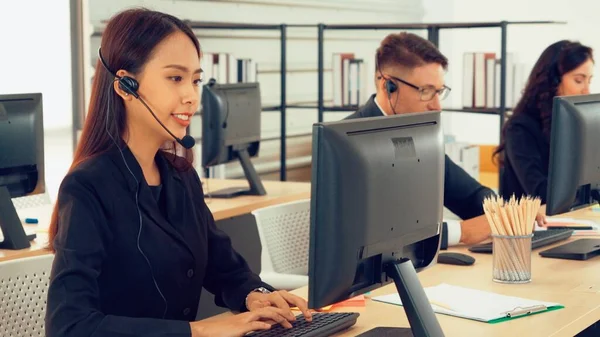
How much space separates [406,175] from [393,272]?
0.59 ft

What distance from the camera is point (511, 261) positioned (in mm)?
2336

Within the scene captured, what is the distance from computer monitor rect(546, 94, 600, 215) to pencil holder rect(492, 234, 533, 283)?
30 cm

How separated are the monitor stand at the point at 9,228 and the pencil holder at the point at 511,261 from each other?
142 cm

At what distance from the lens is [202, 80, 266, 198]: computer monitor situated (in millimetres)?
3984

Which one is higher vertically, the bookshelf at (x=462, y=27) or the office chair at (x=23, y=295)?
the bookshelf at (x=462, y=27)

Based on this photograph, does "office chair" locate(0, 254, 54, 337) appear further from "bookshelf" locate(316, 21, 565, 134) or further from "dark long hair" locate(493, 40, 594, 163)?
"bookshelf" locate(316, 21, 565, 134)

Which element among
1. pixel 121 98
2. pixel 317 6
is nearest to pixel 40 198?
pixel 121 98

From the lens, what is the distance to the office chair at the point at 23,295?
2.12m

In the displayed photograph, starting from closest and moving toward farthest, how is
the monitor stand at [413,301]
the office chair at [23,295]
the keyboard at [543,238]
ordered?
the monitor stand at [413,301], the office chair at [23,295], the keyboard at [543,238]

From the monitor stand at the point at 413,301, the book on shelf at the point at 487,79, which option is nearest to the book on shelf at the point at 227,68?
the book on shelf at the point at 487,79

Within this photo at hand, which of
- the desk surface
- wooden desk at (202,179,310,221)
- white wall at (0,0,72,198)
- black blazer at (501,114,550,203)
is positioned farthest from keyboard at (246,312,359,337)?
white wall at (0,0,72,198)

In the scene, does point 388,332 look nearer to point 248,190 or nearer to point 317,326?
point 317,326

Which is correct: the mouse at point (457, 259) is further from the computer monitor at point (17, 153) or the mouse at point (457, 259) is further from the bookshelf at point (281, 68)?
the bookshelf at point (281, 68)

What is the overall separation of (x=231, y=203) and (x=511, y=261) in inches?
68.5
